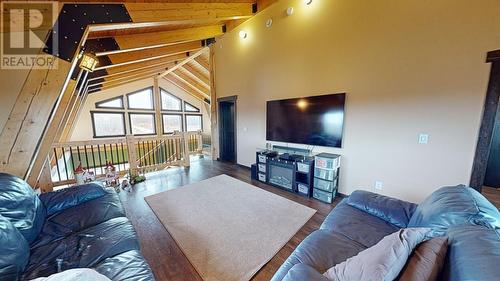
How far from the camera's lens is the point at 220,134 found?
578 cm

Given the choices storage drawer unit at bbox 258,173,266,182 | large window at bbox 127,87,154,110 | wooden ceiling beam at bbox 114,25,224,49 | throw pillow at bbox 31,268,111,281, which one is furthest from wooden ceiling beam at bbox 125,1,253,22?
large window at bbox 127,87,154,110

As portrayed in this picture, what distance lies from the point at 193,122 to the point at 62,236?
9.79 metres

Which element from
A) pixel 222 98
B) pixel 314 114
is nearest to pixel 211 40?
pixel 222 98

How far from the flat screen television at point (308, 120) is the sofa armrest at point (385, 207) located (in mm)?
1362

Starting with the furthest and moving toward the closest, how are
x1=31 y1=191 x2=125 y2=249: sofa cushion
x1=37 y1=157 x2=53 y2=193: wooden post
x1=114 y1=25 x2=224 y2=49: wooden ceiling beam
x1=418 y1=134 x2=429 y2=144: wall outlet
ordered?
x1=37 y1=157 x2=53 y2=193: wooden post
x1=114 y1=25 x2=224 y2=49: wooden ceiling beam
x1=418 y1=134 x2=429 y2=144: wall outlet
x1=31 y1=191 x2=125 y2=249: sofa cushion

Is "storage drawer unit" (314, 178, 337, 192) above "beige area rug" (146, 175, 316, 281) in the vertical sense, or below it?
above

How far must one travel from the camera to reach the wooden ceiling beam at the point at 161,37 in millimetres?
2926

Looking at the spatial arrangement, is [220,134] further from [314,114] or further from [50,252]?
[50,252]

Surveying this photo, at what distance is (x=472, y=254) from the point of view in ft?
2.52

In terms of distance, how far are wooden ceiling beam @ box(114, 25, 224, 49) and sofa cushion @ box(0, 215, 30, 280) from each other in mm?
2715

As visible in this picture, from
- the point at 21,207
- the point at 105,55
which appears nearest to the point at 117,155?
the point at 105,55

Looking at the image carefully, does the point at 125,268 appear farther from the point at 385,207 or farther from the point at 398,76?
the point at 398,76

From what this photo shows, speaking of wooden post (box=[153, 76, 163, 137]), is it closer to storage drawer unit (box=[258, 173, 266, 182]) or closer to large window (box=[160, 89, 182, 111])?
large window (box=[160, 89, 182, 111])

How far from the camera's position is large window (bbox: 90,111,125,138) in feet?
25.1
